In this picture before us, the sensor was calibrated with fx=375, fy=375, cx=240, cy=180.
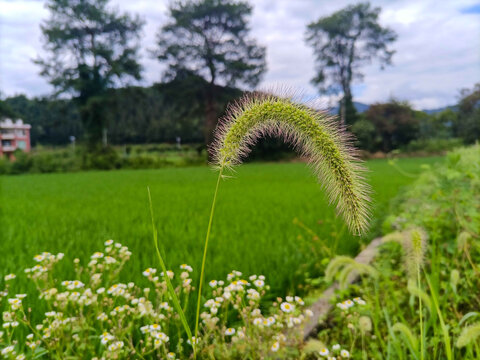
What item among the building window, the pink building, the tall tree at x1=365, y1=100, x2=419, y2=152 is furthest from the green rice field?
the tall tree at x1=365, y1=100, x2=419, y2=152

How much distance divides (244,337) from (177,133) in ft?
112

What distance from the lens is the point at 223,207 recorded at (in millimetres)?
6406

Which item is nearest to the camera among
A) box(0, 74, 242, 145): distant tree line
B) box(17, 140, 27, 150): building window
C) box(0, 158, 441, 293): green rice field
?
box(0, 158, 441, 293): green rice field

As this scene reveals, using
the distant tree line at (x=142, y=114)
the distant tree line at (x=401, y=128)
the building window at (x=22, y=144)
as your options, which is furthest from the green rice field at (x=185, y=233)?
the distant tree line at (x=401, y=128)

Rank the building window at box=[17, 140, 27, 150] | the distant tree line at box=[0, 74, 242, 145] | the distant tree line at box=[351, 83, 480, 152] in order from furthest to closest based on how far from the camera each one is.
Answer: the distant tree line at box=[351, 83, 480, 152] → the distant tree line at box=[0, 74, 242, 145] → the building window at box=[17, 140, 27, 150]

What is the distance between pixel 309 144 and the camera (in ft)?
3.49

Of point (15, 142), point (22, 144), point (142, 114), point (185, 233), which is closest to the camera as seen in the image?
A: point (185, 233)

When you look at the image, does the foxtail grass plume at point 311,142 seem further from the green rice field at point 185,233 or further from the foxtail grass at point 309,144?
the green rice field at point 185,233

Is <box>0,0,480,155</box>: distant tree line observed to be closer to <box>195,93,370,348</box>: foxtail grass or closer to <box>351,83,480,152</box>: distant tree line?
<box>351,83,480,152</box>: distant tree line

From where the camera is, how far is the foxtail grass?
1.03m

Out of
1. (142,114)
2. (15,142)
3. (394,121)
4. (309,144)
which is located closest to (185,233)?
(309,144)

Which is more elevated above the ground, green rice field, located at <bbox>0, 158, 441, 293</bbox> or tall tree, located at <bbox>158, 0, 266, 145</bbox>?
tall tree, located at <bbox>158, 0, 266, 145</bbox>

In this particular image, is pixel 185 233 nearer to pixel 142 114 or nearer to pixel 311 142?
pixel 311 142

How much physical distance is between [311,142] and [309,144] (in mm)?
11
